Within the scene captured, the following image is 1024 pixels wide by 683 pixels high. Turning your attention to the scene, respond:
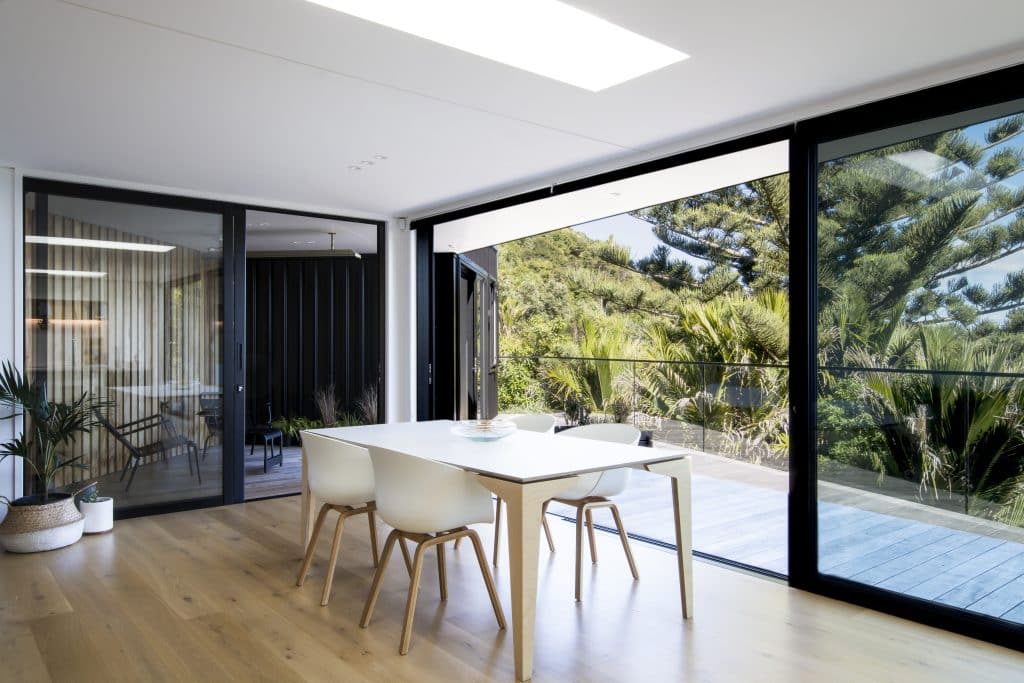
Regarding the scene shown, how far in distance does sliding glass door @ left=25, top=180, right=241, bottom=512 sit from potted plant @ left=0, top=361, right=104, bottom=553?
0.23 meters

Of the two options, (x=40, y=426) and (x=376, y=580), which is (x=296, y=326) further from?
(x=376, y=580)

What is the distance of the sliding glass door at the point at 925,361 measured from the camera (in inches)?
118

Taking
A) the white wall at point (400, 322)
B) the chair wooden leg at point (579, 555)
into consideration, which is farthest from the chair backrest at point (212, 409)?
the chair wooden leg at point (579, 555)

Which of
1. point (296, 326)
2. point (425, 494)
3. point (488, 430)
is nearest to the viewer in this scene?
point (425, 494)

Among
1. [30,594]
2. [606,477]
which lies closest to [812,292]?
[606,477]

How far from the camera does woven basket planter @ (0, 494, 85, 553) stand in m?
4.34

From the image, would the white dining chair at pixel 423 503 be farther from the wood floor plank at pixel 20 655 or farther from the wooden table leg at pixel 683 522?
the wood floor plank at pixel 20 655

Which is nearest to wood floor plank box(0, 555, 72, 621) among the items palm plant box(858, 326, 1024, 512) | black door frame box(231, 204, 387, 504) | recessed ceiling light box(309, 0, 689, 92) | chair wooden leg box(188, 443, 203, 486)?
chair wooden leg box(188, 443, 203, 486)

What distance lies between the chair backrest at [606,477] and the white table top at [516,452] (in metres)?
0.19

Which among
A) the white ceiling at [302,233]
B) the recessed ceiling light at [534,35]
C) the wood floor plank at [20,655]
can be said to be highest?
the recessed ceiling light at [534,35]

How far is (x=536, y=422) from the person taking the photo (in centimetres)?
462

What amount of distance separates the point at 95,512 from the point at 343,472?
2.47 meters

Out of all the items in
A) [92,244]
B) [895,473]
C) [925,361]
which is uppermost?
[92,244]

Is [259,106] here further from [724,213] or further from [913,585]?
[724,213]
